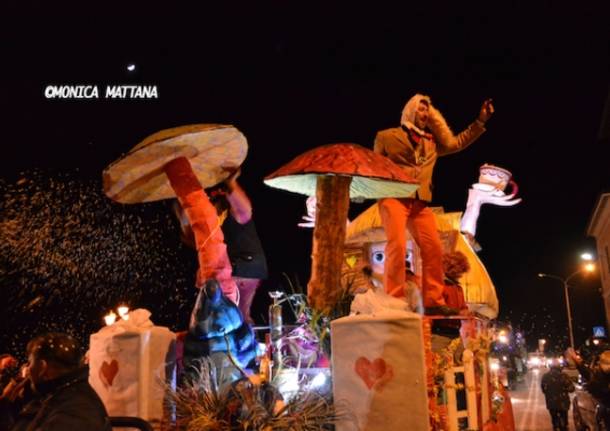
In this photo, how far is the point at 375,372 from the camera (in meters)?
4.41

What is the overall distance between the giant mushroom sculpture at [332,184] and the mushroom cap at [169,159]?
2.20 ft

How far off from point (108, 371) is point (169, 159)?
2.33m

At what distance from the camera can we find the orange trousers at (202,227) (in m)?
6.39

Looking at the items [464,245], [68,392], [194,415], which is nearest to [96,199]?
[464,245]

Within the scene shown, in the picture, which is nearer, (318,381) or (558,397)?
(318,381)

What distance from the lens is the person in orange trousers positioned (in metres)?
6.88

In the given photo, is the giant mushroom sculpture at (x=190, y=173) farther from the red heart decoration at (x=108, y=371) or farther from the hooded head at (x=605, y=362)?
the hooded head at (x=605, y=362)

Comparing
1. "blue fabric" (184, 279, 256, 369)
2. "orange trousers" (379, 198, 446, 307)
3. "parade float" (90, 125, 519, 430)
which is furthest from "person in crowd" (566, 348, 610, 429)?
"blue fabric" (184, 279, 256, 369)

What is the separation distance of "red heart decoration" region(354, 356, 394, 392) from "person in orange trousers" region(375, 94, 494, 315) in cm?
235

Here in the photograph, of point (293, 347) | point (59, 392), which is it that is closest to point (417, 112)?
point (293, 347)

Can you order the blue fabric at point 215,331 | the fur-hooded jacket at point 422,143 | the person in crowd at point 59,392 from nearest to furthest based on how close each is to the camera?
1. the person in crowd at point 59,392
2. the blue fabric at point 215,331
3. the fur-hooded jacket at point 422,143

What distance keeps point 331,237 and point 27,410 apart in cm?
375

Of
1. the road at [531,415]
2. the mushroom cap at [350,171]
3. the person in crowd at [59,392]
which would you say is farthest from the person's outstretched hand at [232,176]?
the road at [531,415]

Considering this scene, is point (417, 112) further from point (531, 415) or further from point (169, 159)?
point (531, 415)
